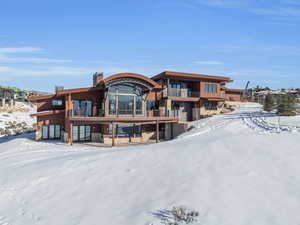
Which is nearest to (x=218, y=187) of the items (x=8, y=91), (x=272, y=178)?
(x=272, y=178)

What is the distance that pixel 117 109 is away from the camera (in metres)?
19.0

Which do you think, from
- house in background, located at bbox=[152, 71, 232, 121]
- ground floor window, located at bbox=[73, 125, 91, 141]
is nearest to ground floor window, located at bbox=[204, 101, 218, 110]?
house in background, located at bbox=[152, 71, 232, 121]

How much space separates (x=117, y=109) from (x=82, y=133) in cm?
407

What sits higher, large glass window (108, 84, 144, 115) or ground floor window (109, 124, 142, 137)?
large glass window (108, 84, 144, 115)

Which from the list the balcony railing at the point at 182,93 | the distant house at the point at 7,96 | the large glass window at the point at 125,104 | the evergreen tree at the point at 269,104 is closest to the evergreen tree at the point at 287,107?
the evergreen tree at the point at 269,104

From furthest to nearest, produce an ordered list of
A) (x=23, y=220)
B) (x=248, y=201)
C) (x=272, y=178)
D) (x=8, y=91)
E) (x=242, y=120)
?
(x=8, y=91), (x=242, y=120), (x=272, y=178), (x=23, y=220), (x=248, y=201)

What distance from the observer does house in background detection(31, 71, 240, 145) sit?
60.7 ft

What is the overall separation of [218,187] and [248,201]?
0.97m

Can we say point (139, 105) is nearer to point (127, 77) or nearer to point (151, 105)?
point (151, 105)

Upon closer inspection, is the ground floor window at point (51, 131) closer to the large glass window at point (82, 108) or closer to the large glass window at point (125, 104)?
the large glass window at point (82, 108)

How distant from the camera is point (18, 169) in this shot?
35.1 ft

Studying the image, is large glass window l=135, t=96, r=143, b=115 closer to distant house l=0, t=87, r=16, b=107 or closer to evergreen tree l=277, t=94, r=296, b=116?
evergreen tree l=277, t=94, r=296, b=116

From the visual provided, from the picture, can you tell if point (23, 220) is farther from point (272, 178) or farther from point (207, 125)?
point (207, 125)

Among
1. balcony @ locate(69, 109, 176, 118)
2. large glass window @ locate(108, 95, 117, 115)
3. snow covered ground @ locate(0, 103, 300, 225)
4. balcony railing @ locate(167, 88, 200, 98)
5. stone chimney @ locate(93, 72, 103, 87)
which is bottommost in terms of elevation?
snow covered ground @ locate(0, 103, 300, 225)
